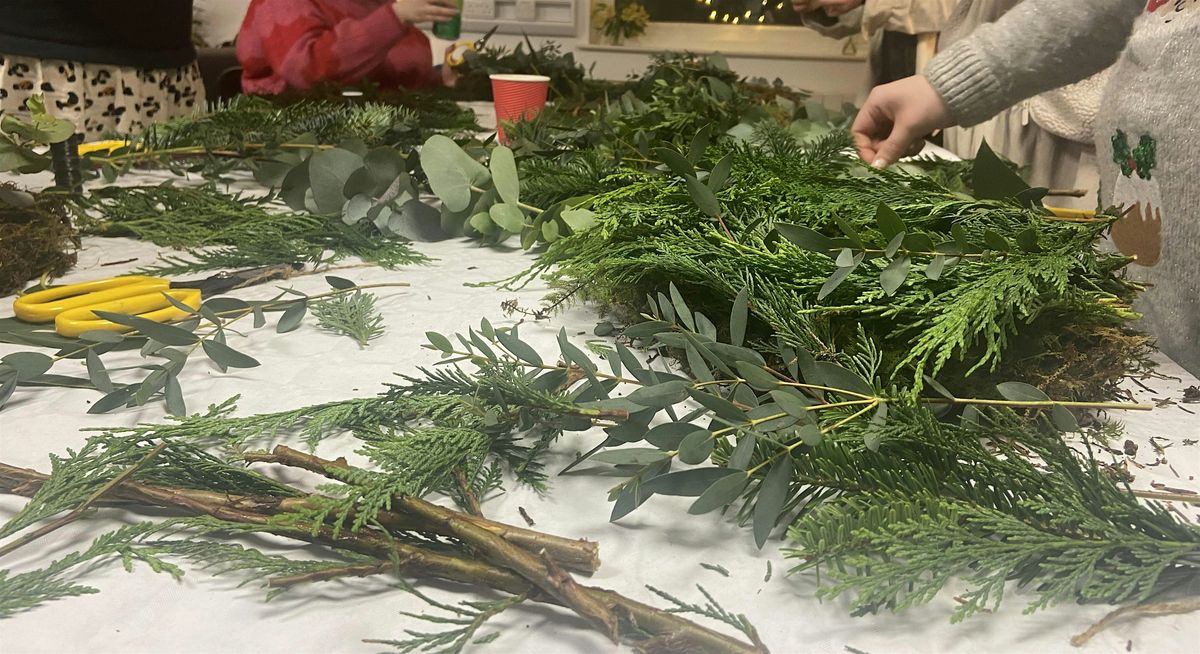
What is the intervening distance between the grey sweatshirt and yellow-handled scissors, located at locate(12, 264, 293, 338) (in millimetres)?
800

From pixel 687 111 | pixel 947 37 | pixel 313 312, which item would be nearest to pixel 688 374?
pixel 313 312

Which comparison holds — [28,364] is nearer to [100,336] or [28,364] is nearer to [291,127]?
[100,336]

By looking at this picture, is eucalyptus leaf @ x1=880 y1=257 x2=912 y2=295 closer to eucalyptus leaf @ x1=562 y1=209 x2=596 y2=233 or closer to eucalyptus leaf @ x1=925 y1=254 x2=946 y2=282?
eucalyptus leaf @ x1=925 y1=254 x2=946 y2=282

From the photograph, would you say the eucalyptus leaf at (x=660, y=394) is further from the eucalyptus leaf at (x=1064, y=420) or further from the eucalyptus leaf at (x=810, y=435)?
the eucalyptus leaf at (x=1064, y=420)

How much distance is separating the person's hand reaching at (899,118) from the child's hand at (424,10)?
118 cm

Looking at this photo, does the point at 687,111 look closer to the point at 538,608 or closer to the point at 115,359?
the point at 115,359

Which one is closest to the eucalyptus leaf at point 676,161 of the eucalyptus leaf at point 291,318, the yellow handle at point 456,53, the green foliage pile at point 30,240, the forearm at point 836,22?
the eucalyptus leaf at point 291,318

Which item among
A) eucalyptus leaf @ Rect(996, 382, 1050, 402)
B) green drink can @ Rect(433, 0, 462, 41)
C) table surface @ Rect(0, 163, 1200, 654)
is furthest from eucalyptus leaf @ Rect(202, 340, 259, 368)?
green drink can @ Rect(433, 0, 462, 41)

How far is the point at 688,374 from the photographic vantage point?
22.2 inches

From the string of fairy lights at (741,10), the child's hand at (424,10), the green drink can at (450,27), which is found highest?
the string of fairy lights at (741,10)

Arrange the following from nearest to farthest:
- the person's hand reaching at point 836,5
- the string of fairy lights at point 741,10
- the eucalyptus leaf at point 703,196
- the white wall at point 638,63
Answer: the eucalyptus leaf at point 703,196 → the person's hand reaching at point 836,5 → the white wall at point 638,63 → the string of fairy lights at point 741,10

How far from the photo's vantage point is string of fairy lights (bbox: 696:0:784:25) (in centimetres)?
324

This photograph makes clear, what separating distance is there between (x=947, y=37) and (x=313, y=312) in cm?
167

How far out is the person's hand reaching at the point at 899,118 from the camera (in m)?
0.89
